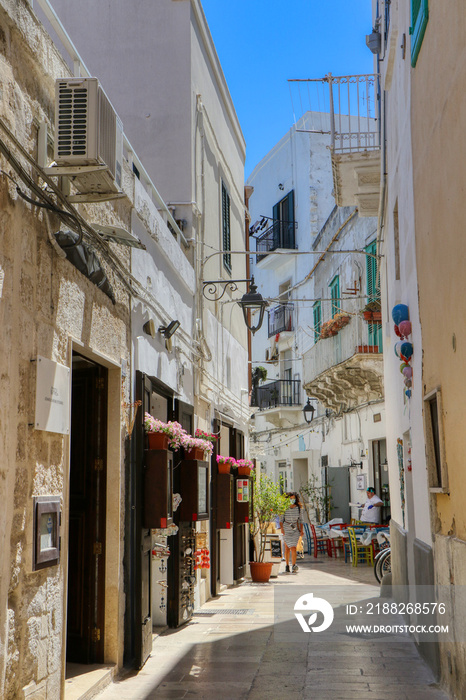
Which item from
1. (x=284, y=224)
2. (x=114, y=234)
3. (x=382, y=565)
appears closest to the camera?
(x=114, y=234)

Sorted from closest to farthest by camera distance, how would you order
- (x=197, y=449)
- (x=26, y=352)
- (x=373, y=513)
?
(x=26, y=352), (x=197, y=449), (x=373, y=513)

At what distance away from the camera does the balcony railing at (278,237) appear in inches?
1128

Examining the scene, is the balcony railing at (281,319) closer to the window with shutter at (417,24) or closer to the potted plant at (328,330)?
the potted plant at (328,330)

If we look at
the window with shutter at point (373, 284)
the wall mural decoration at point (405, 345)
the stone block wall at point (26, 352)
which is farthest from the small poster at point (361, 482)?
the stone block wall at point (26, 352)

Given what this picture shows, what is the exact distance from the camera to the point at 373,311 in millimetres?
15773

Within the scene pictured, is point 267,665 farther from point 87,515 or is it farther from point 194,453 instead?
point 194,453

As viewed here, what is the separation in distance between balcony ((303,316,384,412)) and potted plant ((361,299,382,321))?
1569mm

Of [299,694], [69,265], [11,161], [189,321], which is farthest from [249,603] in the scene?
[11,161]

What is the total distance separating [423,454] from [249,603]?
5.20 m

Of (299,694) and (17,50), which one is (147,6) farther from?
(299,694)

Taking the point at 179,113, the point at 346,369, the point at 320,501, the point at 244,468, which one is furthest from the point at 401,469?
the point at 320,501

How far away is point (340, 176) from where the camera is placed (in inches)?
491

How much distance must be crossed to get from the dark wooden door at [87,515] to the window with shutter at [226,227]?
7223mm

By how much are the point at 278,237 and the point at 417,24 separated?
22704 millimetres
